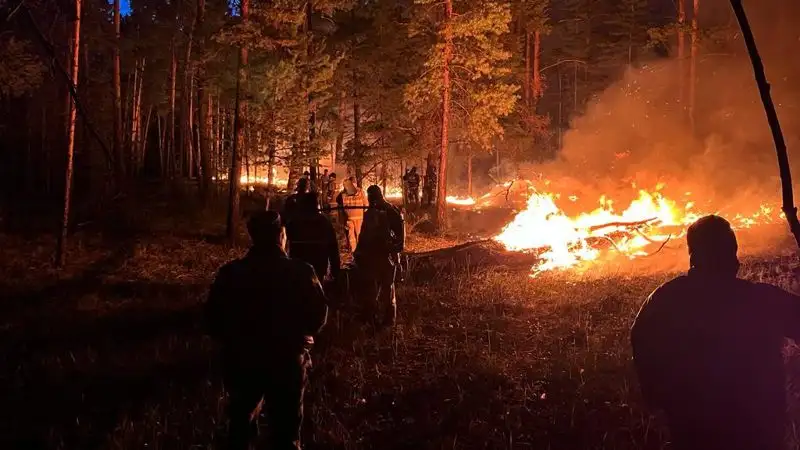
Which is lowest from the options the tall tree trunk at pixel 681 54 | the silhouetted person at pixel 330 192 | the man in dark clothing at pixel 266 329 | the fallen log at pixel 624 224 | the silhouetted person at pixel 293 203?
the man in dark clothing at pixel 266 329

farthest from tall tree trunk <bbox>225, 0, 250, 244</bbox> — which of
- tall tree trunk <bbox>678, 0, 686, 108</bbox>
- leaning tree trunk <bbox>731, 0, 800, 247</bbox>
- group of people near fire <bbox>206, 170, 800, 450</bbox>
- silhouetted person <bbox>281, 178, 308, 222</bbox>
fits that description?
leaning tree trunk <bbox>731, 0, 800, 247</bbox>

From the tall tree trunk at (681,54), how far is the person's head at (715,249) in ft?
62.7

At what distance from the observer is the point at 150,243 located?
15922mm

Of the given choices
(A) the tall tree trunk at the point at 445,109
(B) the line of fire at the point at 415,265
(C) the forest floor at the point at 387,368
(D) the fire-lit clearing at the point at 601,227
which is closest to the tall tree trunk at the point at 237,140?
(B) the line of fire at the point at 415,265

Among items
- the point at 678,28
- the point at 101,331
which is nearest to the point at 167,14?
the point at 678,28

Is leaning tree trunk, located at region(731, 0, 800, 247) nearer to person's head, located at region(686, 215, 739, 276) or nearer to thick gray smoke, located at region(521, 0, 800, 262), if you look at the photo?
person's head, located at region(686, 215, 739, 276)

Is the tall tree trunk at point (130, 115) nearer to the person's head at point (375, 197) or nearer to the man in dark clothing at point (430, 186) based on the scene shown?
the man in dark clothing at point (430, 186)

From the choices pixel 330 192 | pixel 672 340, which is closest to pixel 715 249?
pixel 672 340

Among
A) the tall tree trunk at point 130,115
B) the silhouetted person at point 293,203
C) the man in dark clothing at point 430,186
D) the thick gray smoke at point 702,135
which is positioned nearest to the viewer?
the silhouetted person at point 293,203

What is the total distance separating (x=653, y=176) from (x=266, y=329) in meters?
→ 14.5

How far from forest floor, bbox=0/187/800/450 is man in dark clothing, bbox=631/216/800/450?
2.18m

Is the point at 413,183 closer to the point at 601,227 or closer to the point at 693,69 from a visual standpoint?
the point at 693,69

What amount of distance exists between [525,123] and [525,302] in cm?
1728

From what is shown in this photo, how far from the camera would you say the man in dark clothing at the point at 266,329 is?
12.8ft
